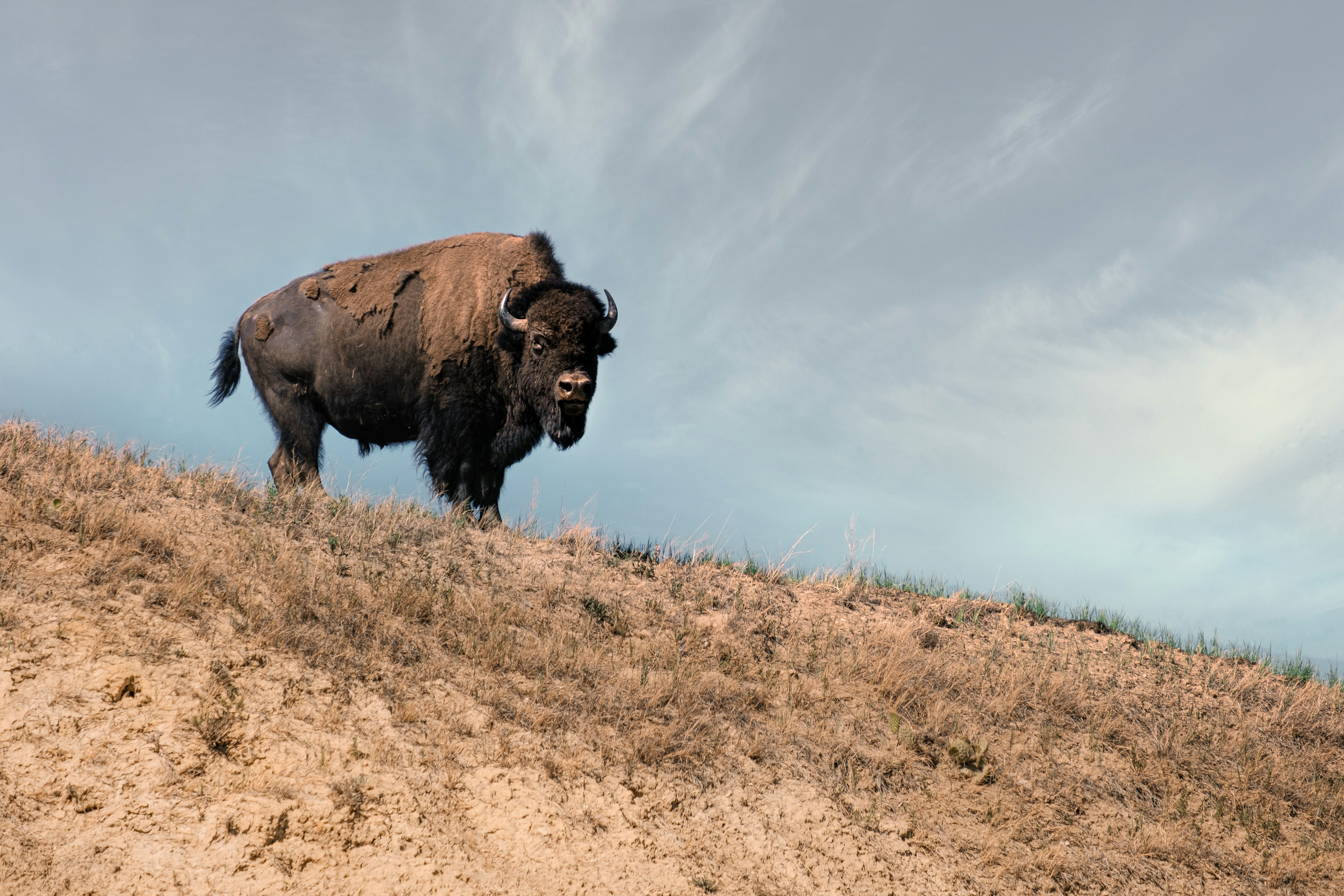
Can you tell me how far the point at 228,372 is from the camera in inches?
488

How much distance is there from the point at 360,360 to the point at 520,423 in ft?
7.77

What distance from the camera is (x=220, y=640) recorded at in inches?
202

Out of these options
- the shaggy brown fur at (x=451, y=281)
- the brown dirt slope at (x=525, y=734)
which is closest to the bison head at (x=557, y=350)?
the shaggy brown fur at (x=451, y=281)

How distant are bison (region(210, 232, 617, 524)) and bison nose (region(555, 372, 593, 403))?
0.04 feet

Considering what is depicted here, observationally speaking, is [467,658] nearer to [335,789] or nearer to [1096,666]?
[335,789]

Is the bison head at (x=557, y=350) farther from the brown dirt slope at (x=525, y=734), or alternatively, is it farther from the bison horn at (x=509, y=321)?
the brown dirt slope at (x=525, y=734)

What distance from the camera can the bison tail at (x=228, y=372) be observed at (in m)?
12.4

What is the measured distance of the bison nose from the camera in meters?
9.54

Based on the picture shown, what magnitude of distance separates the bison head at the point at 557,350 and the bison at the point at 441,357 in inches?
0.6

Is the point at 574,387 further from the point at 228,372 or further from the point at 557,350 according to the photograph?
the point at 228,372

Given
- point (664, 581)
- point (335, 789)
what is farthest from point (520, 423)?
point (335, 789)

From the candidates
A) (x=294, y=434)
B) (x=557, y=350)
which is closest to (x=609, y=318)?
(x=557, y=350)

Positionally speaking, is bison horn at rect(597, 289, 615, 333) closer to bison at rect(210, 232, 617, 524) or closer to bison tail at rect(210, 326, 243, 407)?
bison at rect(210, 232, 617, 524)

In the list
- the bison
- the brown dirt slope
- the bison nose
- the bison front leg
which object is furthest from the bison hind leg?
the bison nose
